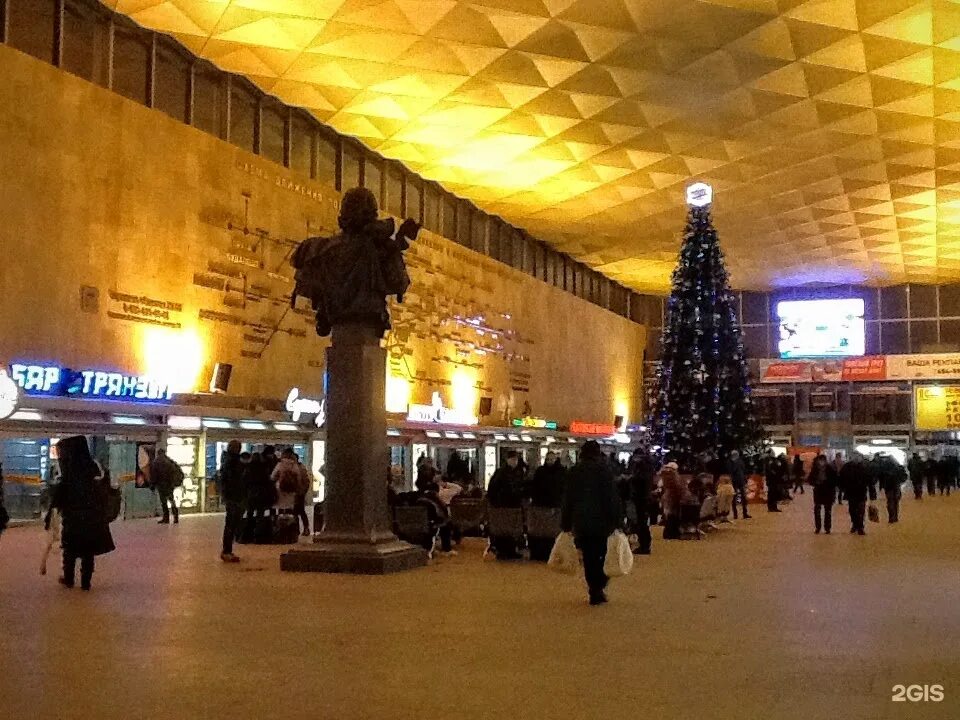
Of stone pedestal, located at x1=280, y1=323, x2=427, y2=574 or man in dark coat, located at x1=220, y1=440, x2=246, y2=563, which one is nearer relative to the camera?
stone pedestal, located at x1=280, y1=323, x2=427, y2=574

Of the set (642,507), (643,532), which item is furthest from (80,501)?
(643,532)

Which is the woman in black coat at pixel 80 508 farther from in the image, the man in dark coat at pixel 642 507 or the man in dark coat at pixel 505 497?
the man in dark coat at pixel 642 507

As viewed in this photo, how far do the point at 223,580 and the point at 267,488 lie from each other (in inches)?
139

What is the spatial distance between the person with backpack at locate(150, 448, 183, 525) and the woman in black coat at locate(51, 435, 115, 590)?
33.0 ft

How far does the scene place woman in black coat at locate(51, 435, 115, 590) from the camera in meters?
10.5

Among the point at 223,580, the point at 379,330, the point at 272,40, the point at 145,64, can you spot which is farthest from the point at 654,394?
the point at 223,580

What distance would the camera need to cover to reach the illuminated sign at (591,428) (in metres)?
42.8

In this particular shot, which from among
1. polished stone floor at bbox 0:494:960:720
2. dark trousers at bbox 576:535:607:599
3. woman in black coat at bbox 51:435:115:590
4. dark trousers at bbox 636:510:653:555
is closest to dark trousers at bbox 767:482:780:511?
dark trousers at bbox 636:510:653:555

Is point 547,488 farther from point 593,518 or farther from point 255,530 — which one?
point 255,530

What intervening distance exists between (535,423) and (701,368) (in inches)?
528

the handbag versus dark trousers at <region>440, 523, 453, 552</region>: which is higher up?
the handbag

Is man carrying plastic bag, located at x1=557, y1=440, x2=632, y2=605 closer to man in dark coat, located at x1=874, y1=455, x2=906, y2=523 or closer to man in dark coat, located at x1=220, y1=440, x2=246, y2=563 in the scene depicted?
man in dark coat, located at x1=220, y1=440, x2=246, y2=563

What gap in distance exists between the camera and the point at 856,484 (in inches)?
699

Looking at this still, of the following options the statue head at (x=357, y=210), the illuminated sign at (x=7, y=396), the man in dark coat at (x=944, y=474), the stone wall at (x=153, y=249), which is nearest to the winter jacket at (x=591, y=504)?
the statue head at (x=357, y=210)
